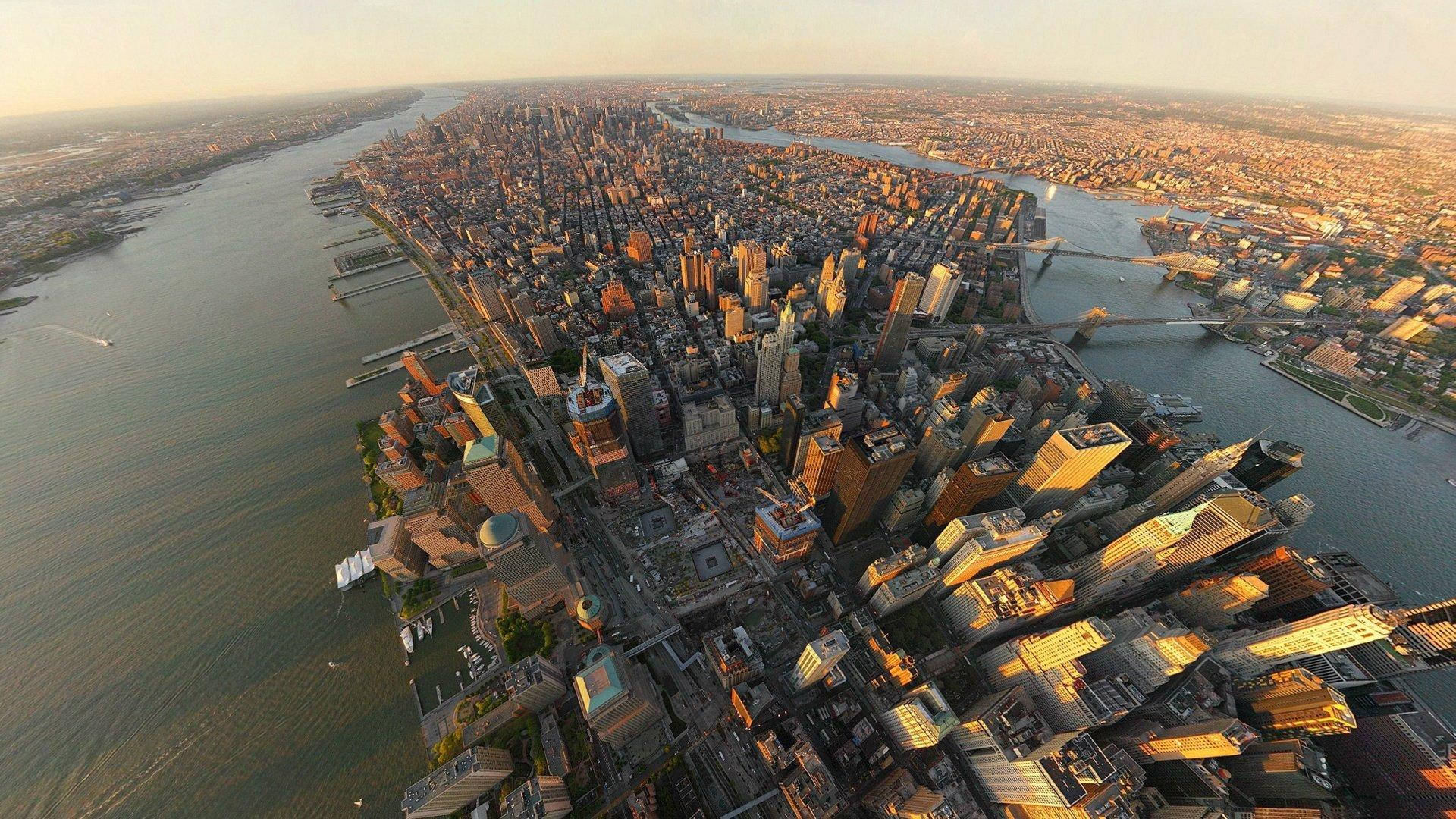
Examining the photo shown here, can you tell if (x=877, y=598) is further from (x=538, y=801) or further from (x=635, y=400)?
(x=635, y=400)

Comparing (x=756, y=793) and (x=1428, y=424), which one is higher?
(x=1428, y=424)

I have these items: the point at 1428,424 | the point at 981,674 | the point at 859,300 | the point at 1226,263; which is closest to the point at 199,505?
the point at 981,674

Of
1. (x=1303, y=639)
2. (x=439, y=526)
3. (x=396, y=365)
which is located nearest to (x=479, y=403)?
(x=439, y=526)

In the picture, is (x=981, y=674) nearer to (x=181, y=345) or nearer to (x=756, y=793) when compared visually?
(x=756, y=793)

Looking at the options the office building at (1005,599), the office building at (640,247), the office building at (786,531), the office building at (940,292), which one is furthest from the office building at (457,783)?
the office building at (640,247)

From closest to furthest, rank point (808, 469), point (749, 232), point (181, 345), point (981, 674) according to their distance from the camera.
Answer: point (981, 674), point (808, 469), point (181, 345), point (749, 232)

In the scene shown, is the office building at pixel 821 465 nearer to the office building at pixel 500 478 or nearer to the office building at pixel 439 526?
the office building at pixel 500 478

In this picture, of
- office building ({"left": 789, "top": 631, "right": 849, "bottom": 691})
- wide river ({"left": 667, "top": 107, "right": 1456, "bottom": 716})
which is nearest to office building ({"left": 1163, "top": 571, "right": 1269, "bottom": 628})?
wide river ({"left": 667, "top": 107, "right": 1456, "bottom": 716})
